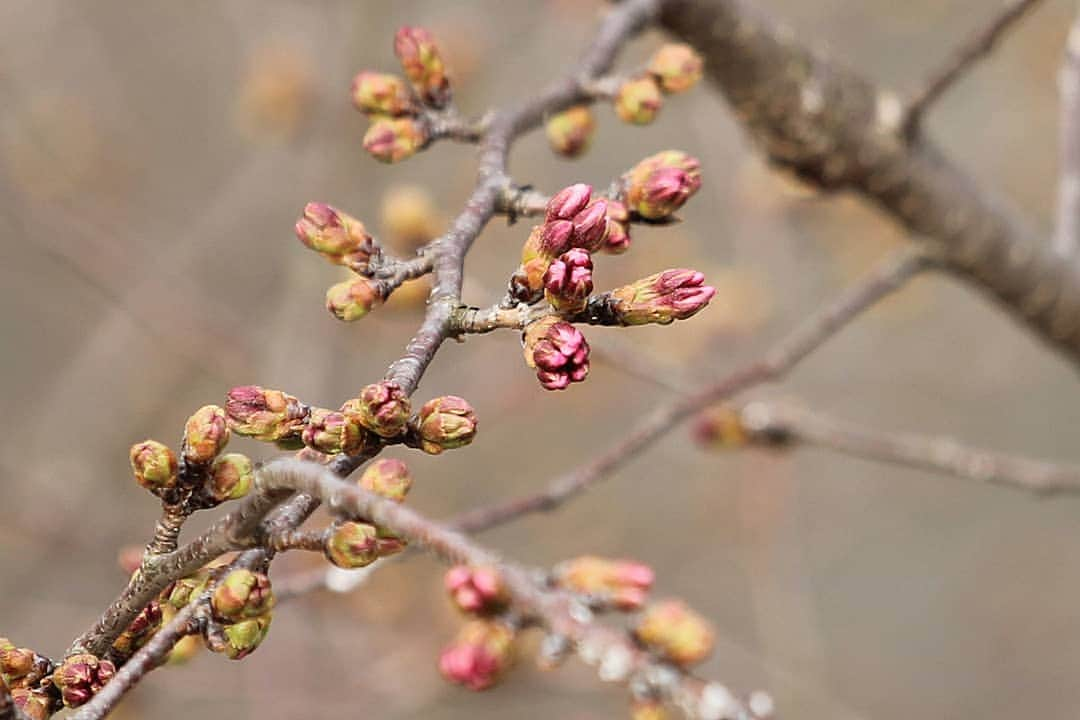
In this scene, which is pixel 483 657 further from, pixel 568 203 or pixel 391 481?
pixel 568 203

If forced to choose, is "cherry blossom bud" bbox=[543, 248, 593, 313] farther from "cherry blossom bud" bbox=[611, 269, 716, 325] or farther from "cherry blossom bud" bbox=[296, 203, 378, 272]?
"cherry blossom bud" bbox=[296, 203, 378, 272]

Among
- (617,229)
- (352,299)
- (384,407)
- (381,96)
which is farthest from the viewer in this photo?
(381,96)

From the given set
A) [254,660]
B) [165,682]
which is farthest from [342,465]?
[254,660]

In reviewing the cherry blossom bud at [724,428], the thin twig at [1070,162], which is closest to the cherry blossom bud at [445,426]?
the cherry blossom bud at [724,428]

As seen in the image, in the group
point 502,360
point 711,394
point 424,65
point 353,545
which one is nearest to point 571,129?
point 424,65

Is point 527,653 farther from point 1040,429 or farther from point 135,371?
point 1040,429

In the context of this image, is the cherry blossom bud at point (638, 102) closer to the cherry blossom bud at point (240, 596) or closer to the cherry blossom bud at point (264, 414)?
the cherry blossom bud at point (264, 414)
